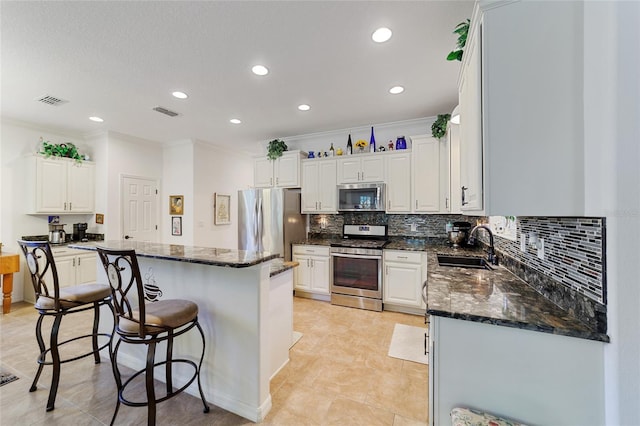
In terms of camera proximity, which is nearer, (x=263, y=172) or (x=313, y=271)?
(x=313, y=271)

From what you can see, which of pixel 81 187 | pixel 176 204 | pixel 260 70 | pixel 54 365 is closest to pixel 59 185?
pixel 81 187

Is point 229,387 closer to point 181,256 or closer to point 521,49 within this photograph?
point 181,256

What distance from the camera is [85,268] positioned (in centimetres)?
421

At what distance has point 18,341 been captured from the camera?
274cm

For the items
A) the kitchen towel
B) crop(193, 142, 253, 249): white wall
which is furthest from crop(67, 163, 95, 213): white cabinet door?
the kitchen towel

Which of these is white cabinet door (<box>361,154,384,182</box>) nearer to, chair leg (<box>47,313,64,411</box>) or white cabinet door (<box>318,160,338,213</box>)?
white cabinet door (<box>318,160,338,213</box>)

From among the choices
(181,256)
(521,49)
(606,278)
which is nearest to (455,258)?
(606,278)

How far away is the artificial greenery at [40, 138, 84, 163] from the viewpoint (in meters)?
4.03

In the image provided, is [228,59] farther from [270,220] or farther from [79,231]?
[79,231]

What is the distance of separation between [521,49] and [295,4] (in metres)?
1.38

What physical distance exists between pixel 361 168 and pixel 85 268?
4.74m

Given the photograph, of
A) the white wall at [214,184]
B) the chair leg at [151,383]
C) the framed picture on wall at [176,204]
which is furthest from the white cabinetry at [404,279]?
the framed picture on wall at [176,204]

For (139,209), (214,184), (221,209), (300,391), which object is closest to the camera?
(300,391)

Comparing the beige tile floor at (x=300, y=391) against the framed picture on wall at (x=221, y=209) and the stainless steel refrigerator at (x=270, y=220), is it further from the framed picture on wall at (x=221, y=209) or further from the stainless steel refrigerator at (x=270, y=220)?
the framed picture on wall at (x=221, y=209)
